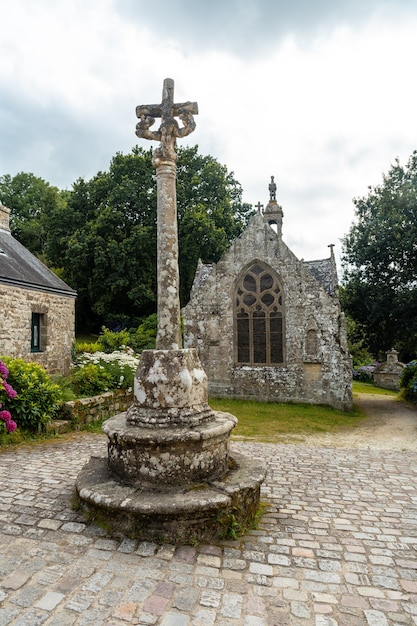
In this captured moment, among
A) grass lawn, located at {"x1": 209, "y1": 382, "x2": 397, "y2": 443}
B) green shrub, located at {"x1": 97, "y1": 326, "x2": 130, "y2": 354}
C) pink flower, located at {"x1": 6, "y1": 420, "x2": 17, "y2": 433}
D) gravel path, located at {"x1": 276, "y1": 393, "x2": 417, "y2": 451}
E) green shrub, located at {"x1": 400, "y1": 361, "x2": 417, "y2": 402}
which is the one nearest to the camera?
pink flower, located at {"x1": 6, "y1": 420, "x2": 17, "y2": 433}

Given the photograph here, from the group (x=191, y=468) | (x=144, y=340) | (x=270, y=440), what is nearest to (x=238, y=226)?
(x=144, y=340)

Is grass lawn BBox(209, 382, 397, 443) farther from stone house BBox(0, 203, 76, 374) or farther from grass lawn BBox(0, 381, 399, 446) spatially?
stone house BBox(0, 203, 76, 374)

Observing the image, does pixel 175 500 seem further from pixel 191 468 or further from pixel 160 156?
pixel 160 156

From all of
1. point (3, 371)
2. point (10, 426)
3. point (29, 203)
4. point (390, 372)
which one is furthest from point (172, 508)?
point (29, 203)

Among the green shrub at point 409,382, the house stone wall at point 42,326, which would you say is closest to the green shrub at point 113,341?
the house stone wall at point 42,326

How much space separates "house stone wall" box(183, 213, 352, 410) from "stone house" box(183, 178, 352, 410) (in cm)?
4

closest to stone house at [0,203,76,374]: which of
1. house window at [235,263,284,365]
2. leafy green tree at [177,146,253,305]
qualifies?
house window at [235,263,284,365]

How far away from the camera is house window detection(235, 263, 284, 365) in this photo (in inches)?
608

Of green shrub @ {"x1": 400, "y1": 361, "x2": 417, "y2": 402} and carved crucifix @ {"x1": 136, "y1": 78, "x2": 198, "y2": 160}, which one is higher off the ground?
carved crucifix @ {"x1": 136, "y1": 78, "x2": 198, "y2": 160}

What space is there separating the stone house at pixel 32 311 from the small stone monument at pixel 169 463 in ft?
27.6

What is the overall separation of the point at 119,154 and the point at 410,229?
2001 centimetres

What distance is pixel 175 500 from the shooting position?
11.8ft

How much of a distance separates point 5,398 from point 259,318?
10.2m

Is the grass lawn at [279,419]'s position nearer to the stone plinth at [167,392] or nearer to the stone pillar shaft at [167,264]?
the stone plinth at [167,392]
